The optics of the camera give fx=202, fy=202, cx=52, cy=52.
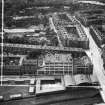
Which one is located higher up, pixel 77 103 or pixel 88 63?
pixel 88 63

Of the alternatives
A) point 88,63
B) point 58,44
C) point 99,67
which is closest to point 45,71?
point 88,63

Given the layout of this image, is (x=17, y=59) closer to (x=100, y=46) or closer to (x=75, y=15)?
(x=100, y=46)

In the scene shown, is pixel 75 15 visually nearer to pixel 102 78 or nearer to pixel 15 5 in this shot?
pixel 15 5

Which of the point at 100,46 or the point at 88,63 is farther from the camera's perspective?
the point at 100,46

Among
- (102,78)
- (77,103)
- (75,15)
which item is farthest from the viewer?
(75,15)

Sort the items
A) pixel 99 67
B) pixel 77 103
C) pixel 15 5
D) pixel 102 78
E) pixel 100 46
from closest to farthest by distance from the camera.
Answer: pixel 77 103 → pixel 102 78 → pixel 99 67 → pixel 100 46 → pixel 15 5

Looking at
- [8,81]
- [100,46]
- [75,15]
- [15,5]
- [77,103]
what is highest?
[15,5]
